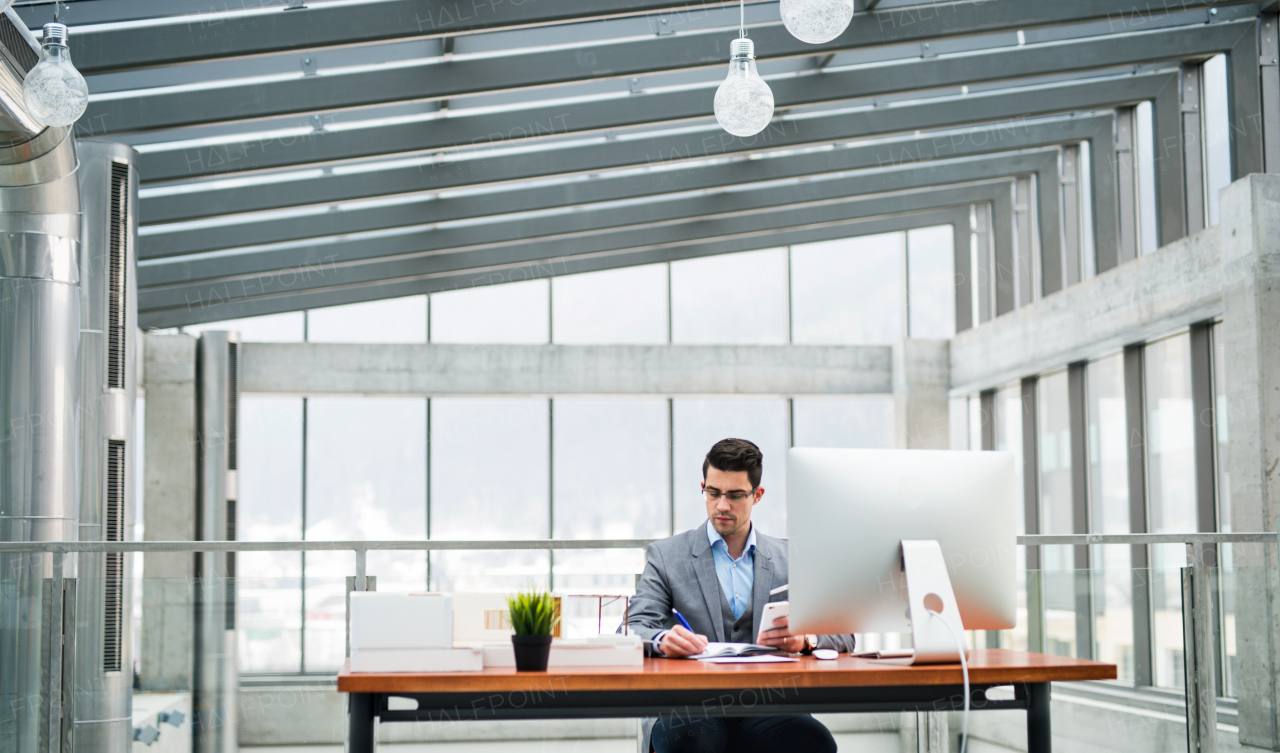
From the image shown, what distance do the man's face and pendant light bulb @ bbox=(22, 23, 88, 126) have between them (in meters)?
2.57

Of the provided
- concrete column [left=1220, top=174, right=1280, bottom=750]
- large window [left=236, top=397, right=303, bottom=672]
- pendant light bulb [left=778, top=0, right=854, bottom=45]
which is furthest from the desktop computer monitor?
large window [left=236, top=397, right=303, bottom=672]

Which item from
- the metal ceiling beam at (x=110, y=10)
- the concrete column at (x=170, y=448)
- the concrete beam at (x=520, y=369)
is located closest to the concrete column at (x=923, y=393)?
the concrete beam at (x=520, y=369)

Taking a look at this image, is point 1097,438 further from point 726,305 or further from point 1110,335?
point 726,305

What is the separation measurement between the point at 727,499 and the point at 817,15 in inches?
61.6

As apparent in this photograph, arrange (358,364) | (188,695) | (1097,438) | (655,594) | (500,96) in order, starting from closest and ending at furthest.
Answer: (655,594), (188,695), (500,96), (1097,438), (358,364)

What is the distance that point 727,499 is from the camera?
3.34m

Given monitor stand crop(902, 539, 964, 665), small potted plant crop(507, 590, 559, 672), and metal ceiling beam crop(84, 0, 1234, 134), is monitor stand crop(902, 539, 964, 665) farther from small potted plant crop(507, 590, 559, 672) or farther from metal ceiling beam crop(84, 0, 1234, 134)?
metal ceiling beam crop(84, 0, 1234, 134)

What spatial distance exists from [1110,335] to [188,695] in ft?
22.0

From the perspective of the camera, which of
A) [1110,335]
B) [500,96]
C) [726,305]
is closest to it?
[500,96]

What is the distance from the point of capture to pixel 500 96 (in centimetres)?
752

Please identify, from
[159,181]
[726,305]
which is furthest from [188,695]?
[726,305]

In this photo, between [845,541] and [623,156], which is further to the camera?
[623,156]

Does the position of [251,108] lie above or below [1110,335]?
above

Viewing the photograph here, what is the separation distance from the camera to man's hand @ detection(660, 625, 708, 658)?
9.34 ft
